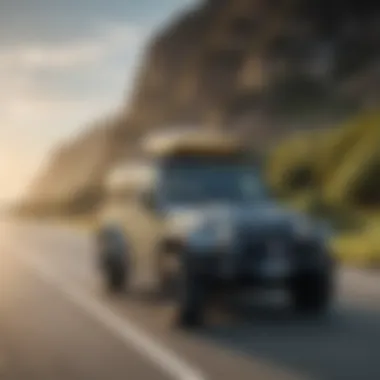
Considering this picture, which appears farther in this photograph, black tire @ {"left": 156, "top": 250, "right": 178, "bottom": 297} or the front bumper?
black tire @ {"left": 156, "top": 250, "right": 178, "bottom": 297}

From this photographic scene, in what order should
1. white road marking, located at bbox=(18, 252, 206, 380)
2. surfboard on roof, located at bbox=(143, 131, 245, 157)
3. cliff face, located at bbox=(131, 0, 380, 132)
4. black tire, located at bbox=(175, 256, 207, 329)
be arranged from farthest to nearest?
cliff face, located at bbox=(131, 0, 380, 132) < surfboard on roof, located at bbox=(143, 131, 245, 157) < black tire, located at bbox=(175, 256, 207, 329) < white road marking, located at bbox=(18, 252, 206, 380)

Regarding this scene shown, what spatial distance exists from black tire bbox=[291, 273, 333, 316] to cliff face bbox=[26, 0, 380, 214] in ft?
7.07

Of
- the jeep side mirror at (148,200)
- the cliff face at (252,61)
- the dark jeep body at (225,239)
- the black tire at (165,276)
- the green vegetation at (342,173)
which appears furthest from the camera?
the green vegetation at (342,173)

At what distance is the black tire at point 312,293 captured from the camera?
12297mm

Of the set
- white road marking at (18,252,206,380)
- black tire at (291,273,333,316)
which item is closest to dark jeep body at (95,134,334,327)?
black tire at (291,273,333,316)

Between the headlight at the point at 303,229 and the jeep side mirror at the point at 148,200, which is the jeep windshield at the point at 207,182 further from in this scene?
the headlight at the point at 303,229

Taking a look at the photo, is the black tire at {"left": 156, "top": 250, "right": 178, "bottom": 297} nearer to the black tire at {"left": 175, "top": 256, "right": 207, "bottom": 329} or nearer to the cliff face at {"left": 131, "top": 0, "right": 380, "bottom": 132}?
the black tire at {"left": 175, "top": 256, "right": 207, "bottom": 329}

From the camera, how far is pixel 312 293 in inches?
488

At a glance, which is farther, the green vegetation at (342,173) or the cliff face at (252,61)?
the green vegetation at (342,173)

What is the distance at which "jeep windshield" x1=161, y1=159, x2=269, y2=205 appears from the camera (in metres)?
12.6

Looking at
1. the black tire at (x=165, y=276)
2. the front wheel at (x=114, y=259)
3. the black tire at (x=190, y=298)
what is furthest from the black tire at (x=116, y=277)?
the black tire at (x=190, y=298)

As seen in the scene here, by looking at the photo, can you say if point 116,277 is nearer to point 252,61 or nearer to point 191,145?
point 191,145

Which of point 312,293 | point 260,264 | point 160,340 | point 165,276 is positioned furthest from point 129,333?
point 312,293

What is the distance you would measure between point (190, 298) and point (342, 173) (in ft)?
54.0
